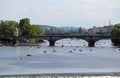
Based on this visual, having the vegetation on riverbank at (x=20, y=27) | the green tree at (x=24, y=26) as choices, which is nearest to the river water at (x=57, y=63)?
the vegetation on riverbank at (x=20, y=27)

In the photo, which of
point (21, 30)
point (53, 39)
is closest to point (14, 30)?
point (21, 30)

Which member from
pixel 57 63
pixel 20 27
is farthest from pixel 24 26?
pixel 57 63

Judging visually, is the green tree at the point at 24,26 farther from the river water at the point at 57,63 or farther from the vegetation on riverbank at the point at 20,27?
the river water at the point at 57,63

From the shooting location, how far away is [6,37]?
11381cm

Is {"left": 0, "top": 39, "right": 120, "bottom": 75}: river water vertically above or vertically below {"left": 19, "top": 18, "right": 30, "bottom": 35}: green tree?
below

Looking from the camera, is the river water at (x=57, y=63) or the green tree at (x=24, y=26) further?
the green tree at (x=24, y=26)

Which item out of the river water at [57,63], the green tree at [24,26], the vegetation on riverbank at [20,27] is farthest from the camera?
the green tree at [24,26]

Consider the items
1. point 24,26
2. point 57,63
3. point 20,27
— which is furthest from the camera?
point 20,27

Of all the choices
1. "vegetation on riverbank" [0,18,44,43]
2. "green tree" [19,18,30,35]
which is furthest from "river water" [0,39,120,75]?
"green tree" [19,18,30,35]

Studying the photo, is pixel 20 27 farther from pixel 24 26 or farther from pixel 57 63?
pixel 57 63

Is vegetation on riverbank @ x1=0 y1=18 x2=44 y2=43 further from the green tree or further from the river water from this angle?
the river water

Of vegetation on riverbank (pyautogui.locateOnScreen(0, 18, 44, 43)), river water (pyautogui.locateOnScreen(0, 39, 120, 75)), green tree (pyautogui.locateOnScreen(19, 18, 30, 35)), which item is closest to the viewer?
river water (pyautogui.locateOnScreen(0, 39, 120, 75))

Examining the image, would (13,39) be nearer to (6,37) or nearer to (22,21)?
(6,37)

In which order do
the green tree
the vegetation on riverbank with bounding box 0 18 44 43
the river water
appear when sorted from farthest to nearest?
1. the green tree
2. the vegetation on riverbank with bounding box 0 18 44 43
3. the river water
